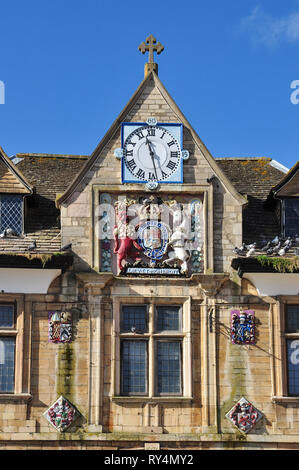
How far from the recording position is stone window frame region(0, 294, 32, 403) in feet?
94.0

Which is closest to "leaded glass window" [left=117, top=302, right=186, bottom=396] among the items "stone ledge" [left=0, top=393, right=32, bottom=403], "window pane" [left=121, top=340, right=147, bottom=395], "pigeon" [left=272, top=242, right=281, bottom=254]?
"window pane" [left=121, top=340, right=147, bottom=395]

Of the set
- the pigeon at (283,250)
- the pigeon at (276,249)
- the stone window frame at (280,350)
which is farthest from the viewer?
the pigeon at (276,249)

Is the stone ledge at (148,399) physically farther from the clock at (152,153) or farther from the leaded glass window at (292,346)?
the clock at (152,153)

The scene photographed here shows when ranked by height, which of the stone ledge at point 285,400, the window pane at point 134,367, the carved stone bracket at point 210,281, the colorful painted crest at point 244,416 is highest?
the carved stone bracket at point 210,281

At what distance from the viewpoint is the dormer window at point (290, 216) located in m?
31.2

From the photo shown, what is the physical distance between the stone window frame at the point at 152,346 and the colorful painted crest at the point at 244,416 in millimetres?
1246

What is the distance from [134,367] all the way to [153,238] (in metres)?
3.61

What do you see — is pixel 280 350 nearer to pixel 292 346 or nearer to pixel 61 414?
pixel 292 346

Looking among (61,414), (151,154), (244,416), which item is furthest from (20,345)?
(151,154)

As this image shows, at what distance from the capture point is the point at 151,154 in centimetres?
3084

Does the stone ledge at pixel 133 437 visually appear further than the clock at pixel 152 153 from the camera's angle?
No

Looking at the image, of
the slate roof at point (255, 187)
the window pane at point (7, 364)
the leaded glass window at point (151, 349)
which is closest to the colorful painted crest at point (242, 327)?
the leaded glass window at point (151, 349)
